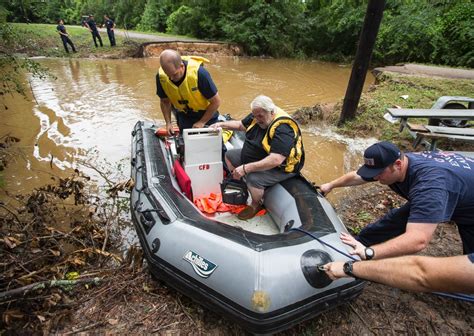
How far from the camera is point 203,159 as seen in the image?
10.1 ft

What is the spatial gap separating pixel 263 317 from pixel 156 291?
932 mm

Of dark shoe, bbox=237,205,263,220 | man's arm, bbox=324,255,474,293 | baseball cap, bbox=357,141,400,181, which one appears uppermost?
baseball cap, bbox=357,141,400,181

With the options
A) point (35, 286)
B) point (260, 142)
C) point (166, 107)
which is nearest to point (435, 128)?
point (260, 142)

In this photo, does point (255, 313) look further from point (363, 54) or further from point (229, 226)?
point (363, 54)

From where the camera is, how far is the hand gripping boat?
1.85 meters

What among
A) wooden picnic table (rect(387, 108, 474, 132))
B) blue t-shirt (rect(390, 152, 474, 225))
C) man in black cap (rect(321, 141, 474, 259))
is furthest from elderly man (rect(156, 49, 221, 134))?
wooden picnic table (rect(387, 108, 474, 132))

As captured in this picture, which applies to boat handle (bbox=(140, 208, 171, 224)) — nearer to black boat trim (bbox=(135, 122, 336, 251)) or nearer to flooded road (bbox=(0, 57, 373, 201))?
black boat trim (bbox=(135, 122, 336, 251))

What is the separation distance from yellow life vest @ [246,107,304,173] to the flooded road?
1574mm

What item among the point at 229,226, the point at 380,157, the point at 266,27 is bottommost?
the point at 229,226

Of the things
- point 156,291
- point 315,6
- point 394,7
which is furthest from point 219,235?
point 315,6

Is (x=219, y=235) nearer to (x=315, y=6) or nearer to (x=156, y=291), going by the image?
(x=156, y=291)

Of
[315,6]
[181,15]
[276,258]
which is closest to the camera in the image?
[276,258]

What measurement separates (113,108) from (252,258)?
6.34 m

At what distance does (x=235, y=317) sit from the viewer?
1.90 metres
